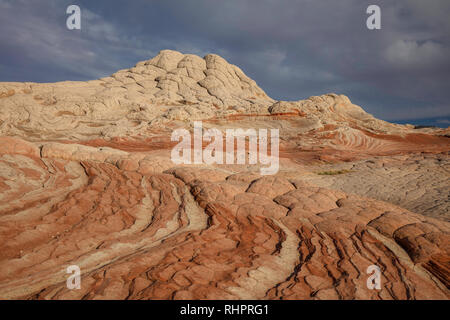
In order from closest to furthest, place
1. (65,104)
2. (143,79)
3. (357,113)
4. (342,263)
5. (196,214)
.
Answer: (342,263) → (196,214) → (65,104) → (357,113) → (143,79)

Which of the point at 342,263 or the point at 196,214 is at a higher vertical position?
the point at 196,214

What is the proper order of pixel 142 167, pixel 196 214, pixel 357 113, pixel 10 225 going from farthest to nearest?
pixel 357 113 < pixel 142 167 < pixel 196 214 < pixel 10 225

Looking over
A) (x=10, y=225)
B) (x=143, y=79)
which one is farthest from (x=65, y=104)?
(x=10, y=225)

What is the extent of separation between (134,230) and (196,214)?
170cm

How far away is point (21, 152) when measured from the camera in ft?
33.8

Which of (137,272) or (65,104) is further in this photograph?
(65,104)

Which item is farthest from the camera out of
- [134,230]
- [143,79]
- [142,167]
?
[143,79]

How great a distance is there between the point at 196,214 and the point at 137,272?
2.77 m

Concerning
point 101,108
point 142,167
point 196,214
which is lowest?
point 196,214

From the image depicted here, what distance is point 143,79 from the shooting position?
4028cm

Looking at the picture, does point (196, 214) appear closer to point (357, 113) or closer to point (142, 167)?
point (142, 167)
